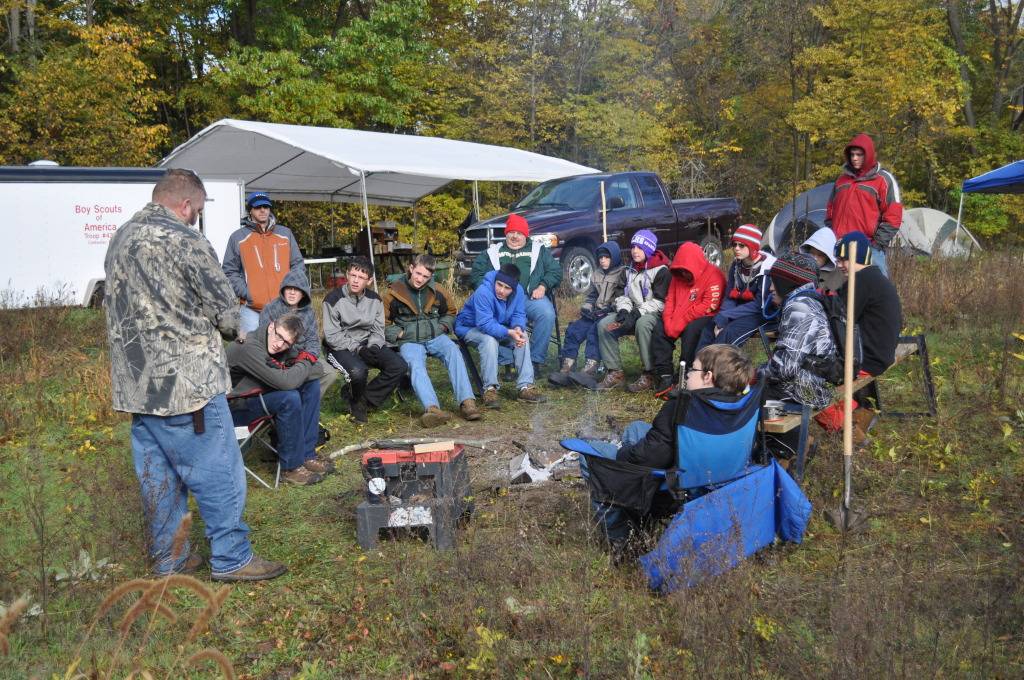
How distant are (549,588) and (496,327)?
149 inches

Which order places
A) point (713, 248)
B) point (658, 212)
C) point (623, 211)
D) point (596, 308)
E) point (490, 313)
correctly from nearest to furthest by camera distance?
point (490, 313) → point (596, 308) → point (623, 211) → point (658, 212) → point (713, 248)

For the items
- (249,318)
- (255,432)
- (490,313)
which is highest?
(249,318)

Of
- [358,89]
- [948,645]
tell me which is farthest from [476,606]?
[358,89]

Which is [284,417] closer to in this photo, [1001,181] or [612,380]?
[612,380]

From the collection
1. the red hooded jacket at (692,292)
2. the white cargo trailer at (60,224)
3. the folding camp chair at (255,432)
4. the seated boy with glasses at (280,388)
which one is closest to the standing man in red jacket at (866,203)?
the red hooded jacket at (692,292)

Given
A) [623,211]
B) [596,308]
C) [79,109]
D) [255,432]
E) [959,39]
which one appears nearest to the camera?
[255,432]

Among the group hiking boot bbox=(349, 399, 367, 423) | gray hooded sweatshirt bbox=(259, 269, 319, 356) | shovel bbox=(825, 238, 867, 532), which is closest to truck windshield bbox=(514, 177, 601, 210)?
hiking boot bbox=(349, 399, 367, 423)

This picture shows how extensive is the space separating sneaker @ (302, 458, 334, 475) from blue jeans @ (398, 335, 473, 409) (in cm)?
124

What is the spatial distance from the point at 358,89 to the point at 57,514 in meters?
17.0

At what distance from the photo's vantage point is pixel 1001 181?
11477 mm

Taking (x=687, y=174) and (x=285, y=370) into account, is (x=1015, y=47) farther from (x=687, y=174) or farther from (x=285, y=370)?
(x=285, y=370)

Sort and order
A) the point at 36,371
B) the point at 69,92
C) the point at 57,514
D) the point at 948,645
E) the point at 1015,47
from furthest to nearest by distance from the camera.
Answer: the point at 1015,47, the point at 69,92, the point at 36,371, the point at 57,514, the point at 948,645

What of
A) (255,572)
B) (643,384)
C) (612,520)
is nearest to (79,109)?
(643,384)

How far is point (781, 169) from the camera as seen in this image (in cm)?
2459
